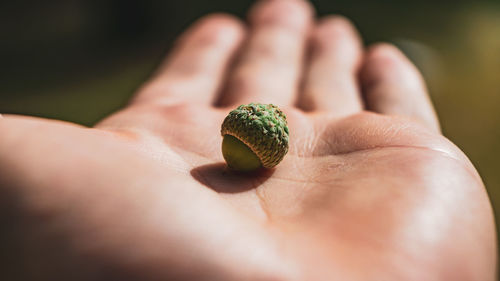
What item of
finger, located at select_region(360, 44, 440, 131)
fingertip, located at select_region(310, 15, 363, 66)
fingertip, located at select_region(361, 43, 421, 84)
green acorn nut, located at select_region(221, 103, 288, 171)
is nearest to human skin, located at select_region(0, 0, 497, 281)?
green acorn nut, located at select_region(221, 103, 288, 171)

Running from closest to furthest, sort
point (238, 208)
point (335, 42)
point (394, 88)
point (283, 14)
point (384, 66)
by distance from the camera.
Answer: point (238, 208)
point (394, 88)
point (384, 66)
point (335, 42)
point (283, 14)

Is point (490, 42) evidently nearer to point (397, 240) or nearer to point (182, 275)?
point (397, 240)

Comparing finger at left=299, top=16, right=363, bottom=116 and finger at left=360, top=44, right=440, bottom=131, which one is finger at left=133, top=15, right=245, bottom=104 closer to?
finger at left=299, top=16, right=363, bottom=116

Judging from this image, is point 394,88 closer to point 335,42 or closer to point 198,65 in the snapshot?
point 335,42

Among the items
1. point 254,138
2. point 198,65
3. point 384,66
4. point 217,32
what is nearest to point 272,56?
point 198,65

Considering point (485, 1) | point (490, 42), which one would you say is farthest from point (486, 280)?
point (485, 1)

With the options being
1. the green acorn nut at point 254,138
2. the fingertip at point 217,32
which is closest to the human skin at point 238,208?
the green acorn nut at point 254,138

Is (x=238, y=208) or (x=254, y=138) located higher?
(x=254, y=138)
